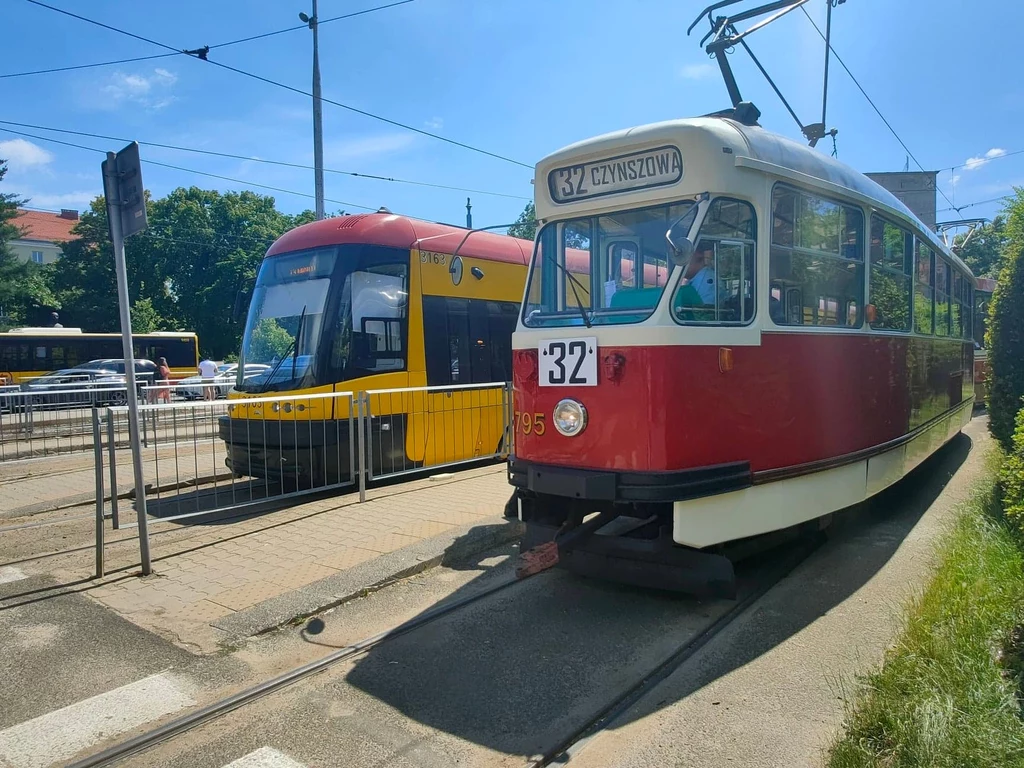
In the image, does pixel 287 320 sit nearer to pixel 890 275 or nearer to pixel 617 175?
pixel 617 175

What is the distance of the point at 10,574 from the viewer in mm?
5863

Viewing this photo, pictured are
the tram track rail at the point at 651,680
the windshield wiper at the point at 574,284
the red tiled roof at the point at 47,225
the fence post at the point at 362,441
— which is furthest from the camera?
the red tiled roof at the point at 47,225

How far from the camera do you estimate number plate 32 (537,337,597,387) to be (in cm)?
482

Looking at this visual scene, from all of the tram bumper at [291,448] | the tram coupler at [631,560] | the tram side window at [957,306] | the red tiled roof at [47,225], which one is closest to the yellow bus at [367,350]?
the tram bumper at [291,448]

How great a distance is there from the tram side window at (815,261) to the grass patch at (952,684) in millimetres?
1992

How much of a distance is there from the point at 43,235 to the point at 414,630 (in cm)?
8554

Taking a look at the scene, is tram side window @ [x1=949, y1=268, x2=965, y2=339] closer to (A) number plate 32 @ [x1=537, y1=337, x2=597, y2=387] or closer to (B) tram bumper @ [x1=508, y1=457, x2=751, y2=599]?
(B) tram bumper @ [x1=508, y1=457, x2=751, y2=599]

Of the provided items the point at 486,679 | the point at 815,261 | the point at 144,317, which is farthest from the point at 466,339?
the point at 144,317

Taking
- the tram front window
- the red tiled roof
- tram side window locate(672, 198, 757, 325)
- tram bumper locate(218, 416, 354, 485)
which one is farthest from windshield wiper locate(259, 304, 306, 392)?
the red tiled roof

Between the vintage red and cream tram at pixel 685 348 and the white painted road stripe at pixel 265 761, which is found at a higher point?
the vintage red and cream tram at pixel 685 348

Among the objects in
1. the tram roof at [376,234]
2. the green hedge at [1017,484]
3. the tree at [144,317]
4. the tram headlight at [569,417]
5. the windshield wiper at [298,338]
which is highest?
the tree at [144,317]

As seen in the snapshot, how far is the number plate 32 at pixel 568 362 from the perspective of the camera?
4.82 meters

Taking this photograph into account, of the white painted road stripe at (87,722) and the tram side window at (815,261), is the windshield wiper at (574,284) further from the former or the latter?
the white painted road stripe at (87,722)

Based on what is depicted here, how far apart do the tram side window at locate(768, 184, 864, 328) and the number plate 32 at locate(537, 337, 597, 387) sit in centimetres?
134
